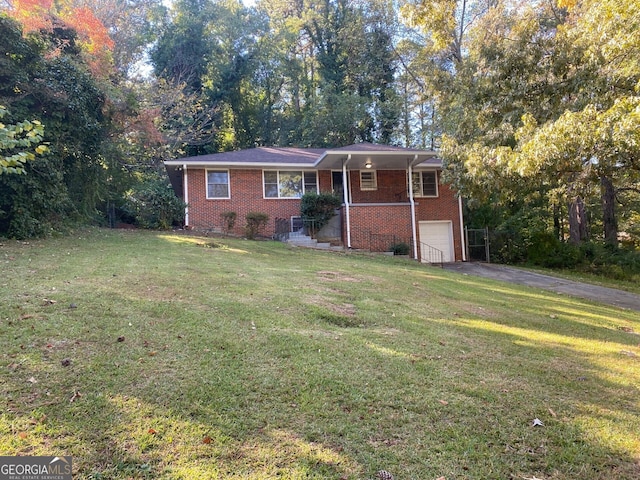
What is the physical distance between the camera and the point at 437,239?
58.4ft

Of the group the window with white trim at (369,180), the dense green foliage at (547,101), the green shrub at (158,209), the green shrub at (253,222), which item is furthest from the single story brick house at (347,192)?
the dense green foliage at (547,101)

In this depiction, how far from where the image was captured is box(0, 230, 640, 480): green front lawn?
238cm

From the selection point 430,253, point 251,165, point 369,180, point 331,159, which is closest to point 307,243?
point 331,159

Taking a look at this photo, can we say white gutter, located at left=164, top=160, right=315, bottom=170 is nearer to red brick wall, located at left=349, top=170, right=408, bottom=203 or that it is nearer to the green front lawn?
red brick wall, located at left=349, top=170, right=408, bottom=203

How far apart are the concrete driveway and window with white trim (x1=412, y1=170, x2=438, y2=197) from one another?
4013 mm

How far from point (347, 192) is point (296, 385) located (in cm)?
1351

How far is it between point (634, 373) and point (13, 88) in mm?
14237

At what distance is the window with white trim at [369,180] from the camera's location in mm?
18250

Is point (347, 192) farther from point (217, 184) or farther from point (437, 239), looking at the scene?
point (217, 184)

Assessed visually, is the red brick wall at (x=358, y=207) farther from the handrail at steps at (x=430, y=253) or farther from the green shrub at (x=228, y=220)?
the handrail at steps at (x=430, y=253)

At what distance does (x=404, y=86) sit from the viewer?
30156 millimetres

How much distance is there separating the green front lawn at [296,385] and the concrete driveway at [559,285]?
414 cm

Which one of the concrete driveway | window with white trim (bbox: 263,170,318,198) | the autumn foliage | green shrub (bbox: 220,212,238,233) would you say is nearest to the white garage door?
the concrete driveway

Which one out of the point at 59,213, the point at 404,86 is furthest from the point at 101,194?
the point at 404,86
